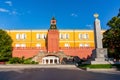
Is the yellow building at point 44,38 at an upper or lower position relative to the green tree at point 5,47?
upper

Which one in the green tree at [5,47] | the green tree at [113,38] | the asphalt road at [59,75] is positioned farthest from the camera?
the green tree at [5,47]

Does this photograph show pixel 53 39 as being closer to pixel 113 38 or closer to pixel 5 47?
pixel 5 47

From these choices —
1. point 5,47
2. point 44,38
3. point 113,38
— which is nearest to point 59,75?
point 113,38

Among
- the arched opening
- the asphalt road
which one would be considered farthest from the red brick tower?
the asphalt road

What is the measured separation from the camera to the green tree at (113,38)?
3728cm

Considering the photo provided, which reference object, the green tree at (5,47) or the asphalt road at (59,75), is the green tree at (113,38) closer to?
the asphalt road at (59,75)

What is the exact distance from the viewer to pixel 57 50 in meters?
64.1

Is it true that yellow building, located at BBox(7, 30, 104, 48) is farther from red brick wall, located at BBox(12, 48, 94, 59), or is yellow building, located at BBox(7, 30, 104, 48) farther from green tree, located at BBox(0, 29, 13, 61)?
green tree, located at BBox(0, 29, 13, 61)

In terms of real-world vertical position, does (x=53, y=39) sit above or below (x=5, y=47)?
above

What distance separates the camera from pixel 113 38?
126 ft

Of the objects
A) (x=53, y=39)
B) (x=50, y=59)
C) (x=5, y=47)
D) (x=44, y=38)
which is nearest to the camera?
(x=5, y=47)

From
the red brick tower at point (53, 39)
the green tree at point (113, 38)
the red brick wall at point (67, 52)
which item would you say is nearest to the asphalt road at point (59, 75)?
the green tree at point (113, 38)

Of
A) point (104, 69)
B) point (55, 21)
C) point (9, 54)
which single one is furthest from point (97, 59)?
point (55, 21)

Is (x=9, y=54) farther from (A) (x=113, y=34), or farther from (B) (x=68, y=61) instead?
(A) (x=113, y=34)
